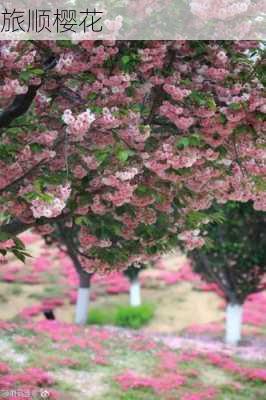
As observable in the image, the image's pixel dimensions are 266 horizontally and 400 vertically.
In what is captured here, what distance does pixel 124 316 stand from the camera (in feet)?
73.4

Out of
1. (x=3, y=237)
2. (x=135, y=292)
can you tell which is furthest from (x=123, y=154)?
(x=135, y=292)

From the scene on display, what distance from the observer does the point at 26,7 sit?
6.27 metres

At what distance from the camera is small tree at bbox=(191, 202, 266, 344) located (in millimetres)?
17938

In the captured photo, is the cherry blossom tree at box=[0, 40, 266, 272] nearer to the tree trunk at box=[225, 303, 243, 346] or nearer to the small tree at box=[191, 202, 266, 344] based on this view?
the small tree at box=[191, 202, 266, 344]

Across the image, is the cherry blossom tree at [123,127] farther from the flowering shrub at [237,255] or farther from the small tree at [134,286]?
the small tree at [134,286]

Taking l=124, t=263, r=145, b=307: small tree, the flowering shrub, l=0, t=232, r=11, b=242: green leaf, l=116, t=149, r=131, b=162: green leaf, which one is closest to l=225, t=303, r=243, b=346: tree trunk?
the flowering shrub

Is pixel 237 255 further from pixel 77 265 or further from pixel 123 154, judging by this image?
pixel 123 154

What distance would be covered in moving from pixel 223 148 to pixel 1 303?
19.3m

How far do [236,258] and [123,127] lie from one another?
→ 1262 cm

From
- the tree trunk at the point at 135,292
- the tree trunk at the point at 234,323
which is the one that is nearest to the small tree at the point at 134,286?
the tree trunk at the point at 135,292

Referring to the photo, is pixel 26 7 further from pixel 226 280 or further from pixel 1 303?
pixel 1 303

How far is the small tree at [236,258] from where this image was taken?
1794cm

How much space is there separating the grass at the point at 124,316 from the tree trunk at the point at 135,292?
0.52 metres

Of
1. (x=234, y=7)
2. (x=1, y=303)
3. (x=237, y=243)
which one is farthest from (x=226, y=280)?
(x=234, y=7)
